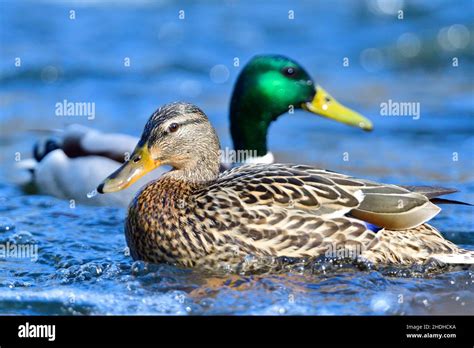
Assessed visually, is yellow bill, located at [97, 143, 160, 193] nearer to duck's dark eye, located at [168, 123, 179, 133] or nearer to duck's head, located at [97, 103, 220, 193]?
duck's head, located at [97, 103, 220, 193]

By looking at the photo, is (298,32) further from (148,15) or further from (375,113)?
(375,113)

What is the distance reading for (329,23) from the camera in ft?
61.1

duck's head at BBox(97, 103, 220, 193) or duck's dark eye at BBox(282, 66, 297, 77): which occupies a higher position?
duck's dark eye at BBox(282, 66, 297, 77)

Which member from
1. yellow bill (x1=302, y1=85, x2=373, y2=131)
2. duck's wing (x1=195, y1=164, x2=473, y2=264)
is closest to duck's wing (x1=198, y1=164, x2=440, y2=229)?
duck's wing (x1=195, y1=164, x2=473, y2=264)

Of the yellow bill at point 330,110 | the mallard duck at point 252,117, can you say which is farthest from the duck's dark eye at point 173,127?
the yellow bill at point 330,110

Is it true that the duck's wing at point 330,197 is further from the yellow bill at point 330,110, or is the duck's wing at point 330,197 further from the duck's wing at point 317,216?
the yellow bill at point 330,110

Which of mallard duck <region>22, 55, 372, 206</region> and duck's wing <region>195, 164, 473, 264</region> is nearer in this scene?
duck's wing <region>195, 164, 473, 264</region>

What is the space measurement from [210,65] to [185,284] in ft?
30.2

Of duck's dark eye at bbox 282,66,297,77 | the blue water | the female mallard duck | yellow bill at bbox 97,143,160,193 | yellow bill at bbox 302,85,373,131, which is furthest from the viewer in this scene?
yellow bill at bbox 302,85,373,131

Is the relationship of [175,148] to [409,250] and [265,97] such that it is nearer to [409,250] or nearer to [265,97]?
[409,250]

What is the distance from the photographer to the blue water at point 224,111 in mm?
7430

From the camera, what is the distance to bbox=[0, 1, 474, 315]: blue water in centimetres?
743
